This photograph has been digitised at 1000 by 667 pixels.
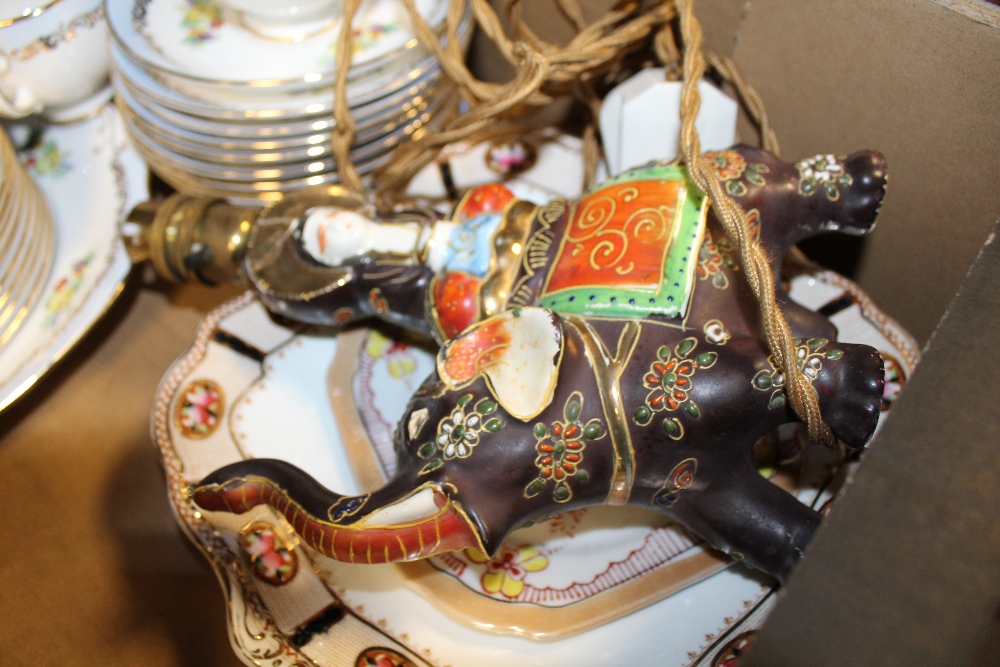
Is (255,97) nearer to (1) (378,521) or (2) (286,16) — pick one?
(2) (286,16)

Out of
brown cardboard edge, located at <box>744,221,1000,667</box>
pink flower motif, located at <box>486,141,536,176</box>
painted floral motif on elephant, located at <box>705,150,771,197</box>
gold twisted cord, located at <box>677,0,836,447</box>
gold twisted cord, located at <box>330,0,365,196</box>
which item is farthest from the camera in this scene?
pink flower motif, located at <box>486,141,536,176</box>

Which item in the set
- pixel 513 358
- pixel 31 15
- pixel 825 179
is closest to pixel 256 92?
pixel 31 15

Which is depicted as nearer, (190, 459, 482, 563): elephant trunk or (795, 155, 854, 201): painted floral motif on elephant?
(190, 459, 482, 563): elephant trunk

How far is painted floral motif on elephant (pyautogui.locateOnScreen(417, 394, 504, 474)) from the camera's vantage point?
548mm

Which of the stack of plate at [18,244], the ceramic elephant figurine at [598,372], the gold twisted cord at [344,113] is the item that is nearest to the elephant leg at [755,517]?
the ceramic elephant figurine at [598,372]

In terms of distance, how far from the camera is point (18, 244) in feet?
2.63

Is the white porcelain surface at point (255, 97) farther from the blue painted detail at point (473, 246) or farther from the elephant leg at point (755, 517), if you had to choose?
the elephant leg at point (755, 517)

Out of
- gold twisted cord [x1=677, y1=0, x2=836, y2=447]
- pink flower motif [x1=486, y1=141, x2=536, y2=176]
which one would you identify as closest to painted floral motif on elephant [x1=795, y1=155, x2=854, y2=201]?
gold twisted cord [x1=677, y1=0, x2=836, y2=447]

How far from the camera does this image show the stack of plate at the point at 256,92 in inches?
31.4

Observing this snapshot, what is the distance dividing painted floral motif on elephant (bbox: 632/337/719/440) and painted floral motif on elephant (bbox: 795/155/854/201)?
184 mm

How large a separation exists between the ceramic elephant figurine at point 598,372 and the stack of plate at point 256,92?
0.18 meters

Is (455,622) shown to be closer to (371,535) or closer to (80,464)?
(371,535)

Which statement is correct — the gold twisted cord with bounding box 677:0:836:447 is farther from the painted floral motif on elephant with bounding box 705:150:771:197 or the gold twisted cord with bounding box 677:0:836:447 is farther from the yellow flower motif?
the yellow flower motif

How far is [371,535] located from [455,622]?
15cm
